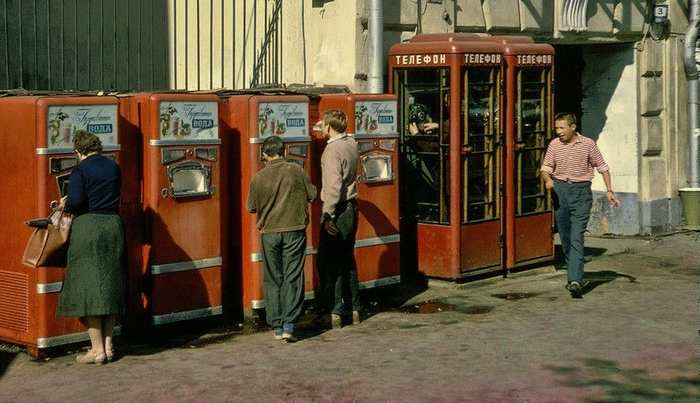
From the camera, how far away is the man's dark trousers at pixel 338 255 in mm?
8891

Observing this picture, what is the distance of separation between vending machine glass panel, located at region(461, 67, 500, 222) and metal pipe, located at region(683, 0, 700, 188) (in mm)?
5203

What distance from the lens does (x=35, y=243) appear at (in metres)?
7.52

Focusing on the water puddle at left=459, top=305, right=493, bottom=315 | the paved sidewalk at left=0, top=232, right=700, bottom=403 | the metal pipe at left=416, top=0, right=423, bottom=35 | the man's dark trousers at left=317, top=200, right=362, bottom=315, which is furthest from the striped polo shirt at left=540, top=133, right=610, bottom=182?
the man's dark trousers at left=317, top=200, right=362, bottom=315

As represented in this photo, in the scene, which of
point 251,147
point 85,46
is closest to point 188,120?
point 251,147

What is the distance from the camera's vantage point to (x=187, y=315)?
858 centimetres

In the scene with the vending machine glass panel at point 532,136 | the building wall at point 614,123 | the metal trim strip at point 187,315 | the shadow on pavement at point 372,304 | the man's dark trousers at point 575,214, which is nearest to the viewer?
the metal trim strip at point 187,315

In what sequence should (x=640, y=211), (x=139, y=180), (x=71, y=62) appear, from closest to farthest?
1. (x=139, y=180)
2. (x=71, y=62)
3. (x=640, y=211)

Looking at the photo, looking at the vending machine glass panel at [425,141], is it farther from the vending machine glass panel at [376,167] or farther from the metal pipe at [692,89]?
the metal pipe at [692,89]

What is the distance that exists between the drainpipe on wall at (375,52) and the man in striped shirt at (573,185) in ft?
5.64

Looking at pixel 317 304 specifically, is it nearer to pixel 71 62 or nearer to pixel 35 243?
pixel 35 243

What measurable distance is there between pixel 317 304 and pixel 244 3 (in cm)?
333

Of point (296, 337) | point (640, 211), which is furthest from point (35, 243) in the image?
point (640, 211)

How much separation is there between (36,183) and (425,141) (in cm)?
421

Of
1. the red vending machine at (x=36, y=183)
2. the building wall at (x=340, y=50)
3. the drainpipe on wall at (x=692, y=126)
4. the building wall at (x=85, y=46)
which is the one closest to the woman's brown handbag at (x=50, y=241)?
the red vending machine at (x=36, y=183)
